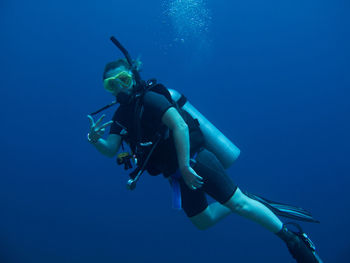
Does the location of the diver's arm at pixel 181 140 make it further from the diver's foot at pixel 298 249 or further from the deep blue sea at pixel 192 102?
the deep blue sea at pixel 192 102

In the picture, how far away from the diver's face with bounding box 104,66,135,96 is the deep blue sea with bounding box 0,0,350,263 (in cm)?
418

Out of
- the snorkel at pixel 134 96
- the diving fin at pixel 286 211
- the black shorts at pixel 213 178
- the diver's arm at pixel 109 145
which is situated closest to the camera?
the snorkel at pixel 134 96

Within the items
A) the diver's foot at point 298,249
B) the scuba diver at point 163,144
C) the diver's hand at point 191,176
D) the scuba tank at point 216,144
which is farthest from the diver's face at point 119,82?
the diver's foot at point 298,249

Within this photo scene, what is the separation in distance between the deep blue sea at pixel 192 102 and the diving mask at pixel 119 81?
13.8 feet

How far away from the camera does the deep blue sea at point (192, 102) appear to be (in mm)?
5980

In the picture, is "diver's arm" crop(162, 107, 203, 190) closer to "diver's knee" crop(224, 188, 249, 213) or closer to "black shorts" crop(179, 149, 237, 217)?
"black shorts" crop(179, 149, 237, 217)

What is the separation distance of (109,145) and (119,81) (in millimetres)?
681

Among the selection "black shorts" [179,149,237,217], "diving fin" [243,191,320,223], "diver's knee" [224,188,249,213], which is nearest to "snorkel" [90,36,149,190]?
"black shorts" [179,149,237,217]

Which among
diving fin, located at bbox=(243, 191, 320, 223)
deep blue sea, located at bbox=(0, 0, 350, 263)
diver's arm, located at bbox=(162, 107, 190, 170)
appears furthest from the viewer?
deep blue sea, located at bbox=(0, 0, 350, 263)

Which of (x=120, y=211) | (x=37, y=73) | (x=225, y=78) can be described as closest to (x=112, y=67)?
(x=225, y=78)

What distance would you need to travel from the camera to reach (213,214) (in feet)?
8.63

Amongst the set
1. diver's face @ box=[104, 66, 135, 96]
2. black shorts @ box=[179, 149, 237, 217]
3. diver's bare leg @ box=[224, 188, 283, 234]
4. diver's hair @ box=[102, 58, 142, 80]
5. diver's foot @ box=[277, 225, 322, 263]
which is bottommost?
diver's foot @ box=[277, 225, 322, 263]

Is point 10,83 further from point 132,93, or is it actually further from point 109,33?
point 132,93

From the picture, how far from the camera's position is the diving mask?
2.01 metres
